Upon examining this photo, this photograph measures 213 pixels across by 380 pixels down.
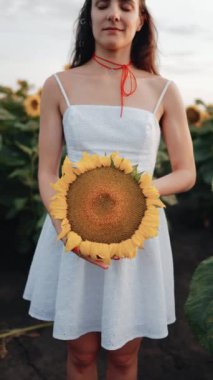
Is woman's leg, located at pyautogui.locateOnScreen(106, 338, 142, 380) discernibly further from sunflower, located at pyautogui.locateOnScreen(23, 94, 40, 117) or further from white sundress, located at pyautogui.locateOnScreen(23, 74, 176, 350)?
sunflower, located at pyautogui.locateOnScreen(23, 94, 40, 117)

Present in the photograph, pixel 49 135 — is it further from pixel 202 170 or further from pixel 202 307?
pixel 202 170

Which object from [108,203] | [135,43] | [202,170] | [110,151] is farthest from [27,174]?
[108,203]

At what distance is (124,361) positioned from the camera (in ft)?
5.68

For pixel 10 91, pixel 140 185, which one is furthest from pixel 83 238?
pixel 10 91

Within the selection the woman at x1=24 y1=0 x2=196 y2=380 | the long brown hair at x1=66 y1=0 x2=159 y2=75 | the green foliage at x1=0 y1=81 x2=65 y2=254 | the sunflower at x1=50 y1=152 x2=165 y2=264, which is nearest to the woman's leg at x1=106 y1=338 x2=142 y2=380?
the woman at x1=24 y1=0 x2=196 y2=380

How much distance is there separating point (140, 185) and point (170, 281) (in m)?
0.51

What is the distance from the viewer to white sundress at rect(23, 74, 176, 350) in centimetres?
154

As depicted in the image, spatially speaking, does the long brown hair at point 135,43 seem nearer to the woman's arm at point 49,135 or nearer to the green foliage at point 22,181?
the woman's arm at point 49,135

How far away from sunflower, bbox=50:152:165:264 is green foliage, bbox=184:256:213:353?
49 centimetres

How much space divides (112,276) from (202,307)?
350 millimetres

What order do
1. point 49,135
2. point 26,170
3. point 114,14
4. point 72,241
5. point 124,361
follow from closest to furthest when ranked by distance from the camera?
point 72,241 → point 114,14 → point 49,135 → point 124,361 → point 26,170

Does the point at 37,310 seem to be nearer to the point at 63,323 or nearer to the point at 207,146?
the point at 63,323

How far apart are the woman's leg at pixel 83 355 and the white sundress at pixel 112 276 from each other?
0.08 meters

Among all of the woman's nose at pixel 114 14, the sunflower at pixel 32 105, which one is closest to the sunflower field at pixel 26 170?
the sunflower at pixel 32 105
